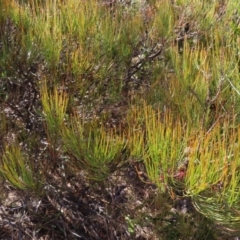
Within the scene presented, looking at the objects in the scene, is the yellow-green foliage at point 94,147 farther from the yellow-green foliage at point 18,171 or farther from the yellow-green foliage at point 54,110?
the yellow-green foliage at point 18,171

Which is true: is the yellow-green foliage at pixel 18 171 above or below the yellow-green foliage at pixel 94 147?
below

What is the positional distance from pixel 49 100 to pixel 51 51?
0.31 meters

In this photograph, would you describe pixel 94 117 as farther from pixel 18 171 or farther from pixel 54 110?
pixel 18 171

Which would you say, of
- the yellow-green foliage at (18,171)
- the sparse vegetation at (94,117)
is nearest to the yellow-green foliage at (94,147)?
the sparse vegetation at (94,117)

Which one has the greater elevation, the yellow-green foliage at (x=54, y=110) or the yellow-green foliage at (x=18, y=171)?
the yellow-green foliage at (x=54, y=110)

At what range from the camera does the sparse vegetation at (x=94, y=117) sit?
1422 millimetres

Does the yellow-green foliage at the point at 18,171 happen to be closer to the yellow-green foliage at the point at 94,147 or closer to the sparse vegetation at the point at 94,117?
the sparse vegetation at the point at 94,117

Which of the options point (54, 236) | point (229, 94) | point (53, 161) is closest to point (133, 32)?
point (229, 94)

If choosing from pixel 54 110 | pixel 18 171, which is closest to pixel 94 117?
pixel 54 110

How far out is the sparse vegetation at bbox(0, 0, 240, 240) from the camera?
1.42 metres

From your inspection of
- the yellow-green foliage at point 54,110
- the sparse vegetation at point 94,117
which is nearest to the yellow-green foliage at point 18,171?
the sparse vegetation at point 94,117

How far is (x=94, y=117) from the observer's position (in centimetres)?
147

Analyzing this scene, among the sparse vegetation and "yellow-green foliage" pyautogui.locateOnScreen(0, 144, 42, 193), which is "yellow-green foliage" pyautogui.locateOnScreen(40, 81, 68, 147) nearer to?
the sparse vegetation

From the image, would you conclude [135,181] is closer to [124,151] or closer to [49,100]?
[124,151]
